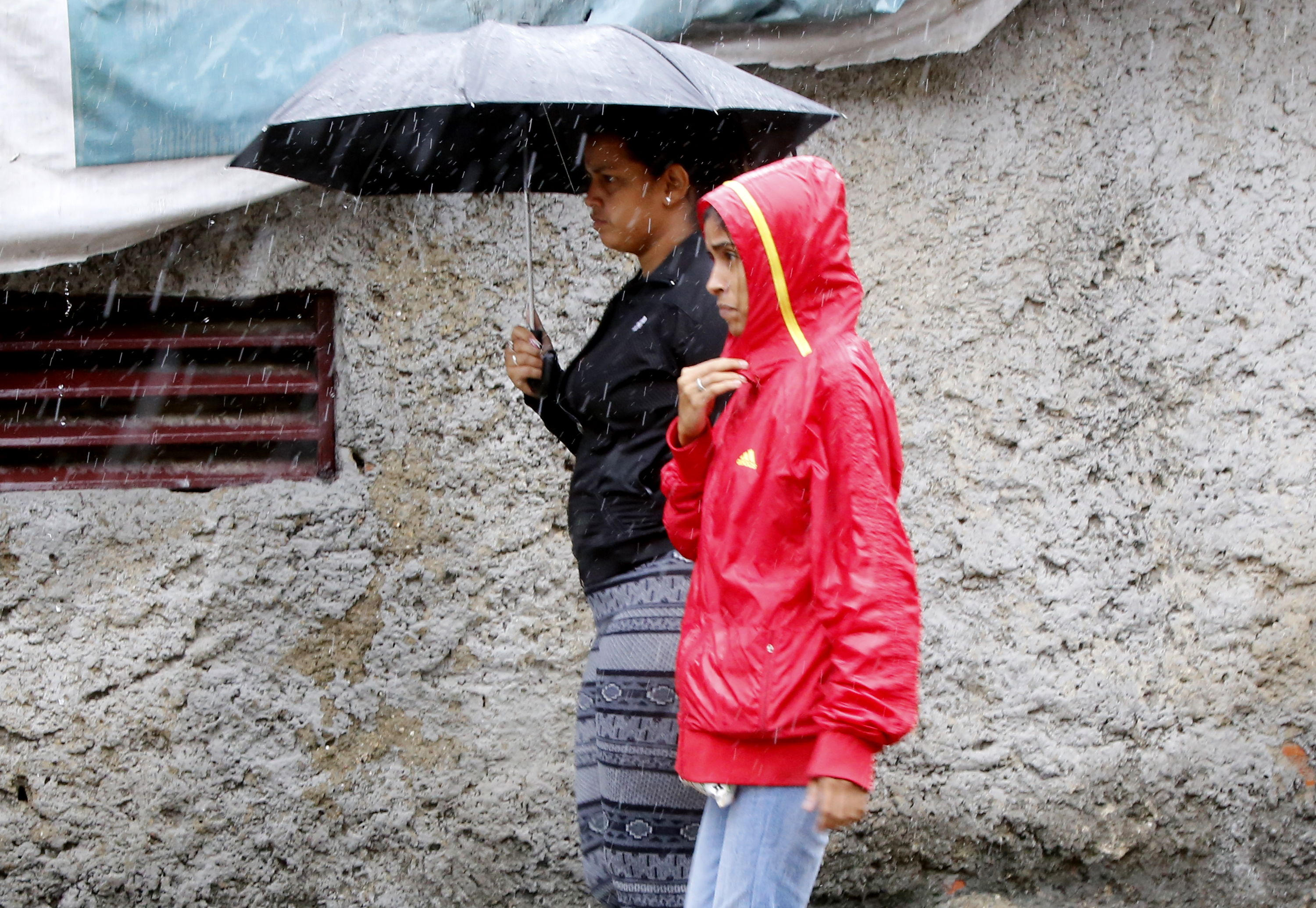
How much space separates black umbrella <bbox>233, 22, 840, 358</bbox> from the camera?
6.95ft

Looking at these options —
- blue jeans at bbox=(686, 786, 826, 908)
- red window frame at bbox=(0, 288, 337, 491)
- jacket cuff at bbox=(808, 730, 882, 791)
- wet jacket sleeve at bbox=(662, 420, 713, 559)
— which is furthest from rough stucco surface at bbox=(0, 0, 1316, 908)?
jacket cuff at bbox=(808, 730, 882, 791)

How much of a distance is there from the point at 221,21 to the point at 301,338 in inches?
31.0

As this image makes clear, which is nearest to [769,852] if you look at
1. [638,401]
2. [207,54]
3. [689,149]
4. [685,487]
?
[685,487]

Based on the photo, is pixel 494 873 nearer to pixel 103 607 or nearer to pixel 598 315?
pixel 103 607

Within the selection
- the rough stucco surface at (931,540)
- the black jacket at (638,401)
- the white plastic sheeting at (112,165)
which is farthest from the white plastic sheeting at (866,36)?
the black jacket at (638,401)

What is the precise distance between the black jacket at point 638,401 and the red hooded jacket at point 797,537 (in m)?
0.21

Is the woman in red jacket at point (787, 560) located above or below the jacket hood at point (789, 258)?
below

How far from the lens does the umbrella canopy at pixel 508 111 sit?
2.12 m

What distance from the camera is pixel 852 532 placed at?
1.72 m

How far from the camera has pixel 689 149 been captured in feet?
7.97

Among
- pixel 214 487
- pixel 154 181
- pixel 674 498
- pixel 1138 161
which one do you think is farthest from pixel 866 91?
pixel 214 487

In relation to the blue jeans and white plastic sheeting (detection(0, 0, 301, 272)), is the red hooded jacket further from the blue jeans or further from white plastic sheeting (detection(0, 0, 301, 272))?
white plastic sheeting (detection(0, 0, 301, 272))

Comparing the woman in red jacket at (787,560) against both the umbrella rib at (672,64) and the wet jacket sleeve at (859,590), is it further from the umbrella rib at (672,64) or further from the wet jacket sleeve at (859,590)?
the umbrella rib at (672,64)

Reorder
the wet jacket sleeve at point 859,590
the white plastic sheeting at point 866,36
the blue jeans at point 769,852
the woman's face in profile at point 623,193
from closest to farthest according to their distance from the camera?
the wet jacket sleeve at point 859,590, the blue jeans at point 769,852, the woman's face in profile at point 623,193, the white plastic sheeting at point 866,36
